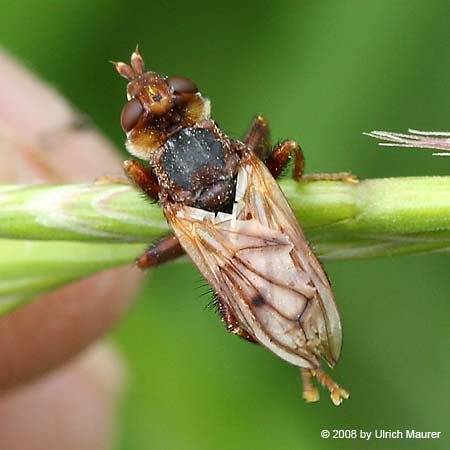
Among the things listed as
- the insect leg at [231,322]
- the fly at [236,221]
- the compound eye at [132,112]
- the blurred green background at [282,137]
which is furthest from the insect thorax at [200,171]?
the blurred green background at [282,137]

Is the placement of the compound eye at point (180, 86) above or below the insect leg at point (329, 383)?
above

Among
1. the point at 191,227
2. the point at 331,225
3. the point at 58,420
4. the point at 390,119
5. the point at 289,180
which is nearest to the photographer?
the point at 331,225

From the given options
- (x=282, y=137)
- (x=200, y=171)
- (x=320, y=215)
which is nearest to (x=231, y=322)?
(x=200, y=171)

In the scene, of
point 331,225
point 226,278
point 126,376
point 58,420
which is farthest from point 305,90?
point 331,225

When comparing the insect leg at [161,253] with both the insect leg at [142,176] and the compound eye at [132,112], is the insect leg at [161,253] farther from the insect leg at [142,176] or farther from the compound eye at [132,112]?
the compound eye at [132,112]

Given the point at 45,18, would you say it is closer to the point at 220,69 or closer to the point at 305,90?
the point at 220,69

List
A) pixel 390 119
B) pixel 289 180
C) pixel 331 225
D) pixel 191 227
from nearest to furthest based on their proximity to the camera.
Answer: pixel 331 225 < pixel 289 180 < pixel 191 227 < pixel 390 119
